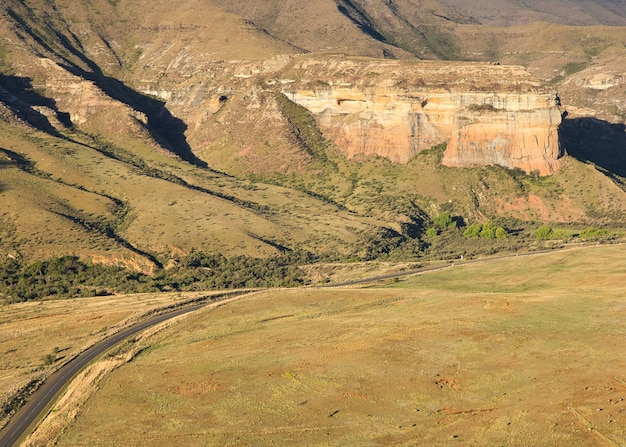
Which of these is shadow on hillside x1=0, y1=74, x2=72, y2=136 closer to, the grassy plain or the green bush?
the green bush

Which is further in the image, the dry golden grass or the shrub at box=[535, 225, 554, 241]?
the shrub at box=[535, 225, 554, 241]

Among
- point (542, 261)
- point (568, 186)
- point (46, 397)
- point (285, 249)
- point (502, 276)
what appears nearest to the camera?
point (46, 397)

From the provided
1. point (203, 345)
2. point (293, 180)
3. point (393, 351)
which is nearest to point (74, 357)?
point (203, 345)

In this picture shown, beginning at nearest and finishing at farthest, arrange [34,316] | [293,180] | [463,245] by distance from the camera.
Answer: [34,316], [463,245], [293,180]

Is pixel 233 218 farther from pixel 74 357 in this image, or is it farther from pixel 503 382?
pixel 503 382

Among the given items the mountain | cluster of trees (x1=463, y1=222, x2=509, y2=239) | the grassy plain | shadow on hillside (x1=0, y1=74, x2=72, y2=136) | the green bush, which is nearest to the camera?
the grassy plain

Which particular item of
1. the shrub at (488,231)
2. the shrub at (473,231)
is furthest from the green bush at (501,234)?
the shrub at (473,231)

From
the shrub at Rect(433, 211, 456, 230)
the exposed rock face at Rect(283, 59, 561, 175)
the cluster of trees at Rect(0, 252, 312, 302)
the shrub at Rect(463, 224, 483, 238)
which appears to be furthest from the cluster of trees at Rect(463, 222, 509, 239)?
the cluster of trees at Rect(0, 252, 312, 302)

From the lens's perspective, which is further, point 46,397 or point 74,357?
point 74,357
